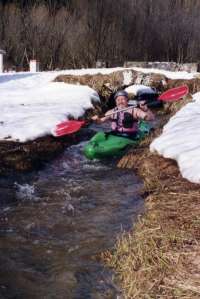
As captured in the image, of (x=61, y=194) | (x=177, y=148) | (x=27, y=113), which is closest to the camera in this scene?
(x=61, y=194)

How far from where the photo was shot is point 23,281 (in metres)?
4.53

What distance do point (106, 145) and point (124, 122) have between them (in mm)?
956

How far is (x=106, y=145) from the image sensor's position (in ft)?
30.2

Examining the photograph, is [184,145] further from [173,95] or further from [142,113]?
[173,95]

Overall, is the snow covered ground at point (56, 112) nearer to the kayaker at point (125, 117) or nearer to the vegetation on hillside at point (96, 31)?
the kayaker at point (125, 117)

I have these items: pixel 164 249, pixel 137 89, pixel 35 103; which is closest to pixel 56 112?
pixel 35 103

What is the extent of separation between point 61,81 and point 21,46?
9.56 metres

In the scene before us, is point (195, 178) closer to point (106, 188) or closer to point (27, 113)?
point (106, 188)

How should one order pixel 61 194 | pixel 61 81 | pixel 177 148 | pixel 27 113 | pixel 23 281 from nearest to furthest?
pixel 23 281, pixel 61 194, pixel 177 148, pixel 27 113, pixel 61 81

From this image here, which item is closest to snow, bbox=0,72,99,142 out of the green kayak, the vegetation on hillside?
the green kayak

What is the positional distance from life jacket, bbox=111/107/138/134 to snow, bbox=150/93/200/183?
0.71 meters

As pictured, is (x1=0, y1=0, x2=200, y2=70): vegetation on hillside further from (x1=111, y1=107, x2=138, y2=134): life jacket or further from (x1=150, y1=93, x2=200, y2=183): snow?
(x1=150, y1=93, x2=200, y2=183): snow

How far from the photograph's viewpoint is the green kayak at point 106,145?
9.05 meters

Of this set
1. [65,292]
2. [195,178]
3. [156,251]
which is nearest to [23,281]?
[65,292]
